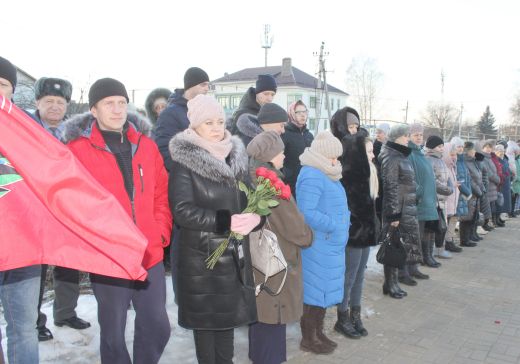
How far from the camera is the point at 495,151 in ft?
38.2

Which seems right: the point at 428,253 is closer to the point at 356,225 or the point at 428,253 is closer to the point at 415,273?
the point at 415,273

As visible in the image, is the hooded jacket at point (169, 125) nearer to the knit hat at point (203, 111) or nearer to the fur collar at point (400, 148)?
the knit hat at point (203, 111)

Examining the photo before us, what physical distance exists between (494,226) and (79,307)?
999 centimetres

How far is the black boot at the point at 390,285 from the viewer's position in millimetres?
6016

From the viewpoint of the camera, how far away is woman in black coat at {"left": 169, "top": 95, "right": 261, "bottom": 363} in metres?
3.12

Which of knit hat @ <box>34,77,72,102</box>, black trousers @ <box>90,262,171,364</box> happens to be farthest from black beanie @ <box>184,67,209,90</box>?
black trousers @ <box>90,262,171,364</box>

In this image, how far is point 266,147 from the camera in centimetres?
381

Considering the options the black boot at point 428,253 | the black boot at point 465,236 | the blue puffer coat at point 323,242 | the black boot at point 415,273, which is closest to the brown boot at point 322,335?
the blue puffer coat at point 323,242

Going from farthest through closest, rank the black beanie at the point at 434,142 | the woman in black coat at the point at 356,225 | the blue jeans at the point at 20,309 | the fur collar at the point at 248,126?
the black beanie at the point at 434,142, the fur collar at the point at 248,126, the woman in black coat at the point at 356,225, the blue jeans at the point at 20,309

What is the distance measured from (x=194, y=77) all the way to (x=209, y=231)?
6.73 ft

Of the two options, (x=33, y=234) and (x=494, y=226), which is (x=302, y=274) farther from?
(x=494, y=226)

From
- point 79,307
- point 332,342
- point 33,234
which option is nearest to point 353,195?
point 332,342

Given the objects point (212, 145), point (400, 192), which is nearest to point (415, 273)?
point (400, 192)

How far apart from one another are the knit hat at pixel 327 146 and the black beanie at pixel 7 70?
2.46 metres
